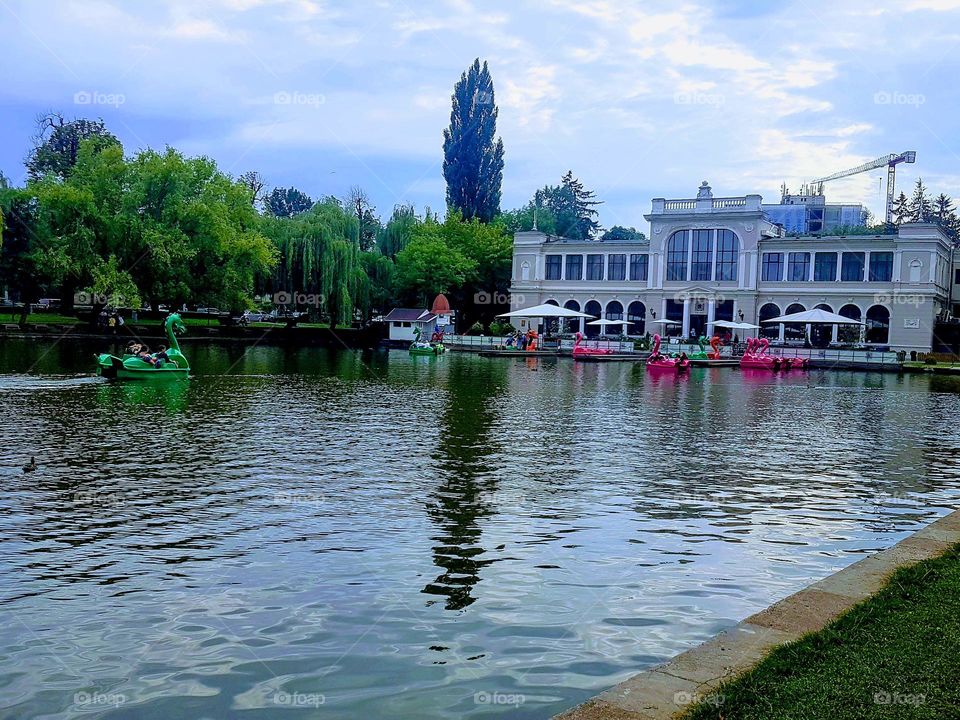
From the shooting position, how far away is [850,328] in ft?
214

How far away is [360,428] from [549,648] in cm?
1271

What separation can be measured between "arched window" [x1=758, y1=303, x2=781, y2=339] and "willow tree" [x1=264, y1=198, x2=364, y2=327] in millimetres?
31799

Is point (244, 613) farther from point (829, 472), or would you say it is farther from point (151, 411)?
point (151, 411)

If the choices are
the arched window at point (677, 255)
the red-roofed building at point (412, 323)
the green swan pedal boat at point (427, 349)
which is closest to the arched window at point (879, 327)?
the arched window at point (677, 255)

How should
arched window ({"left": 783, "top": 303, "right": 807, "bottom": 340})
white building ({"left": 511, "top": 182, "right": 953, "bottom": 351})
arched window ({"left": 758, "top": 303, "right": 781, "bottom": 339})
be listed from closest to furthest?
white building ({"left": 511, "top": 182, "right": 953, "bottom": 351}) → arched window ({"left": 783, "top": 303, "right": 807, "bottom": 340}) → arched window ({"left": 758, "top": 303, "right": 781, "bottom": 339})

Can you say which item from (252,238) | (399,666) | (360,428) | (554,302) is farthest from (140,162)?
(399,666)

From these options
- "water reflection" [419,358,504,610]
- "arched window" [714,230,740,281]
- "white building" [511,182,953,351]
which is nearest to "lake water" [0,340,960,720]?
"water reflection" [419,358,504,610]

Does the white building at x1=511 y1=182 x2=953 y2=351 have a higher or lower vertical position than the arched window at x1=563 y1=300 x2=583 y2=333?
higher

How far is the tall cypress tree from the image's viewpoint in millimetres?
81375

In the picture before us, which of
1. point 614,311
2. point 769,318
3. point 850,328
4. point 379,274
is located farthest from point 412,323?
point 850,328

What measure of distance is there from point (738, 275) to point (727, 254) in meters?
2.04

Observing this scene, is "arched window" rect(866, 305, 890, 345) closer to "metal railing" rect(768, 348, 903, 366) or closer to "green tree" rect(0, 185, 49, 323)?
"metal railing" rect(768, 348, 903, 366)

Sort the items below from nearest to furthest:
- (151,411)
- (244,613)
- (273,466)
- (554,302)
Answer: (244,613)
(273,466)
(151,411)
(554,302)

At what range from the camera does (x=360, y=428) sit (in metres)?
19.5
